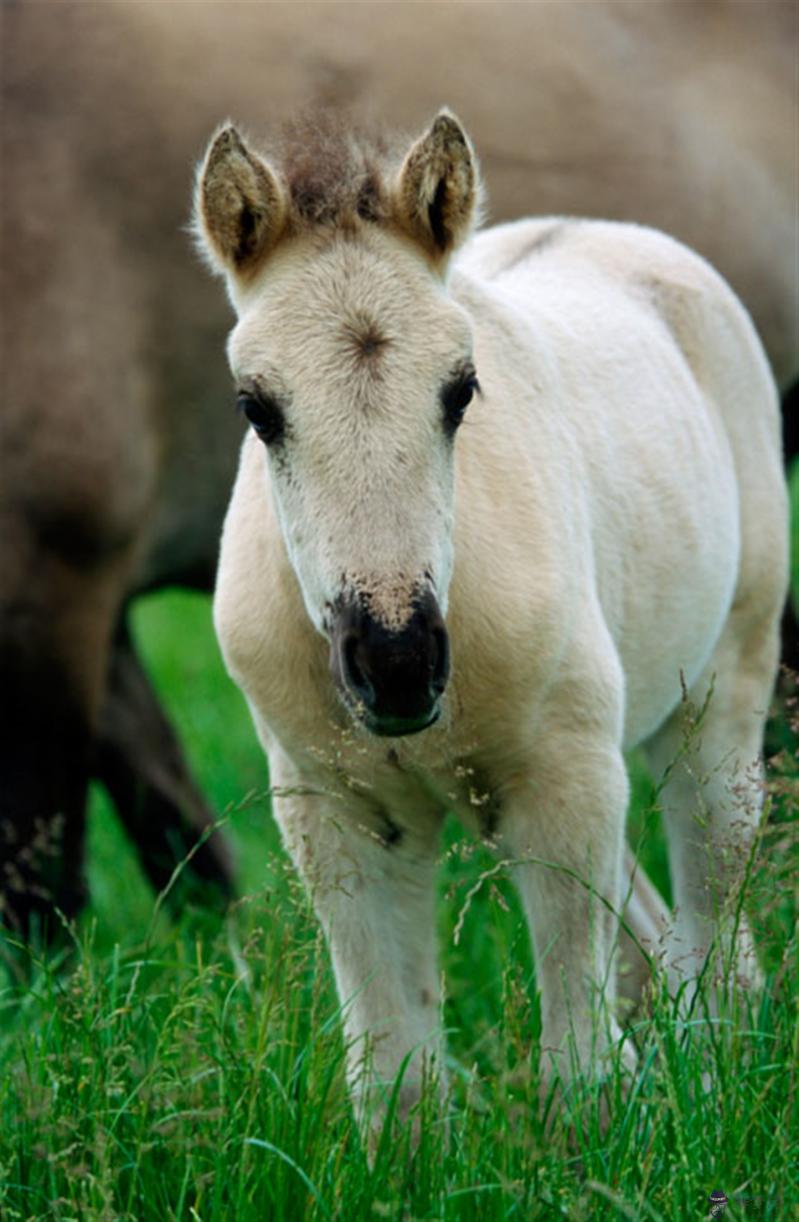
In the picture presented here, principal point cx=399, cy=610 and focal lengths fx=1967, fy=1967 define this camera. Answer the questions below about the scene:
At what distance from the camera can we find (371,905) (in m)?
3.55

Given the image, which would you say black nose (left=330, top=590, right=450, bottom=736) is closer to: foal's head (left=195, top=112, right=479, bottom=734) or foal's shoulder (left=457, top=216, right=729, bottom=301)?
foal's head (left=195, top=112, right=479, bottom=734)

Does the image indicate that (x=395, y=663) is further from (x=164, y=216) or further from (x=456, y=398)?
(x=164, y=216)

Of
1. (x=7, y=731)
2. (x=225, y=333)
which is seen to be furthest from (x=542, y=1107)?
(x=225, y=333)

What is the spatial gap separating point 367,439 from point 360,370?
0.11 meters

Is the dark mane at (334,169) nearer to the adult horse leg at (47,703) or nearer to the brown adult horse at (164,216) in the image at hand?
the brown adult horse at (164,216)

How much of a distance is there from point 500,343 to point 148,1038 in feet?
4.82

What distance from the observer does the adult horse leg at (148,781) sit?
6.12 m

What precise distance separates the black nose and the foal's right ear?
68cm

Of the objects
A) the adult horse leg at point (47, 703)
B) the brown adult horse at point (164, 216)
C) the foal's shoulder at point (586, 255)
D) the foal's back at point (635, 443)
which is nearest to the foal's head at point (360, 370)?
the foal's back at point (635, 443)

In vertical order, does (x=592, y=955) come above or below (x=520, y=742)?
below

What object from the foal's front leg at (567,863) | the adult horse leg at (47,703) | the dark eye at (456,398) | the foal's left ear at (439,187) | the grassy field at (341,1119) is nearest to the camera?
the grassy field at (341,1119)

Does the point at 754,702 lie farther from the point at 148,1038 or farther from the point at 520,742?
the point at 148,1038

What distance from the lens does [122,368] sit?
5.39 meters

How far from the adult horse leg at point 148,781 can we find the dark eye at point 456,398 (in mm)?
3108
